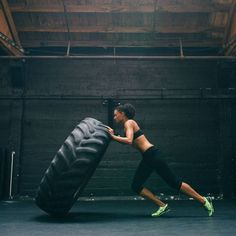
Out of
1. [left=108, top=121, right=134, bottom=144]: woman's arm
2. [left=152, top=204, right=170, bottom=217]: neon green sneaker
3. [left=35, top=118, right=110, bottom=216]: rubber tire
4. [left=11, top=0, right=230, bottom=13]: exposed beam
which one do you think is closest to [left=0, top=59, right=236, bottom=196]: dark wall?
[left=11, top=0, right=230, bottom=13]: exposed beam

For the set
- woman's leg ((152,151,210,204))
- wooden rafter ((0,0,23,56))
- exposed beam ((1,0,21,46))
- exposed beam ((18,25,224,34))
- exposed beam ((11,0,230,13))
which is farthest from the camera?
exposed beam ((18,25,224,34))

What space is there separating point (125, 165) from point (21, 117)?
10.9ft

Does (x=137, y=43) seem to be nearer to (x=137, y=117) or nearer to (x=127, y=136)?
(x=137, y=117)

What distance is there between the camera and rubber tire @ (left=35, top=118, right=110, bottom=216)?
431 cm

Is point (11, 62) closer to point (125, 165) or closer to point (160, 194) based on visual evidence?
point (125, 165)

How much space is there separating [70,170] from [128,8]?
533cm

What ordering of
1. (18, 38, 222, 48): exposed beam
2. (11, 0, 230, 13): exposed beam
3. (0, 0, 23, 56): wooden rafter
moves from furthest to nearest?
(18, 38, 222, 48): exposed beam → (11, 0, 230, 13): exposed beam → (0, 0, 23, 56): wooden rafter

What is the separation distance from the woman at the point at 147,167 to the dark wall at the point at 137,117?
370 cm

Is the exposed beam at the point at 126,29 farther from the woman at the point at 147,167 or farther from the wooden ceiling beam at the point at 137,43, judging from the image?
the woman at the point at 147,167

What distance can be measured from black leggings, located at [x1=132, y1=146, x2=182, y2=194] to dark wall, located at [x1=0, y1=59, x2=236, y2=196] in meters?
3.74

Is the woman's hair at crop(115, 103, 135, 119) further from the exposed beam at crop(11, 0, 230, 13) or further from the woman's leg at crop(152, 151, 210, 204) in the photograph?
the exposed beam at crop(11, 0, 230, 13)

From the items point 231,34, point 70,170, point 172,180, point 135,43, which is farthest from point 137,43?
point 70,170

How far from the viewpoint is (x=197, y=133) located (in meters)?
8.99

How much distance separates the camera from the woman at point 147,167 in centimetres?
489
